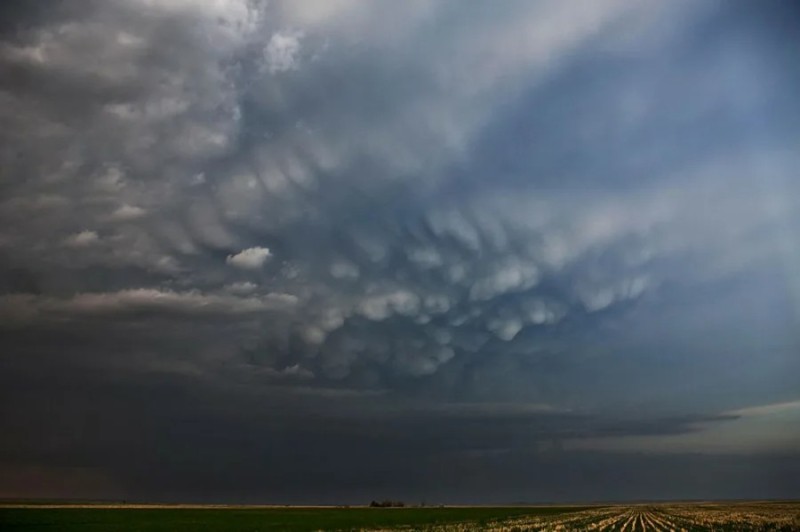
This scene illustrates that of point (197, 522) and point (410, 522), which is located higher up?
point (197, 522)

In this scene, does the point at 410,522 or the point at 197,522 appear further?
the point at 410,522

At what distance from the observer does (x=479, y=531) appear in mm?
78375

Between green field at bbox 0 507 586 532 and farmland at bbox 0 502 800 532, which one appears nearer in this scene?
farmland at bbox 0 502 800 532

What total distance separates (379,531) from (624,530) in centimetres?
2879

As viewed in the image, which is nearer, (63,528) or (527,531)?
(527,531)

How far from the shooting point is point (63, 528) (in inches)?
3371

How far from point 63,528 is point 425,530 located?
46491mm

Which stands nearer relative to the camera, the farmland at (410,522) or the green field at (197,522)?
the farmland at (410,522)

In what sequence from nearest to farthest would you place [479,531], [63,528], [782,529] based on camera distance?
1. [782,529]
2. [479,531]
3. [63,528]

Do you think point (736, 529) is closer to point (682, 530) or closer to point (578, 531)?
point (682, 530)

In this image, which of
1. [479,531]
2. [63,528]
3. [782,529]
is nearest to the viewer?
[782,529]

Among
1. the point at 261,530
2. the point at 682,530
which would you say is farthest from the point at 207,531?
the point at 682,530

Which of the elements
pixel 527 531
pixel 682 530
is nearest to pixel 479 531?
pixel 527 531

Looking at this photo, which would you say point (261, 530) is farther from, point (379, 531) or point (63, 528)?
point (63, 528)
